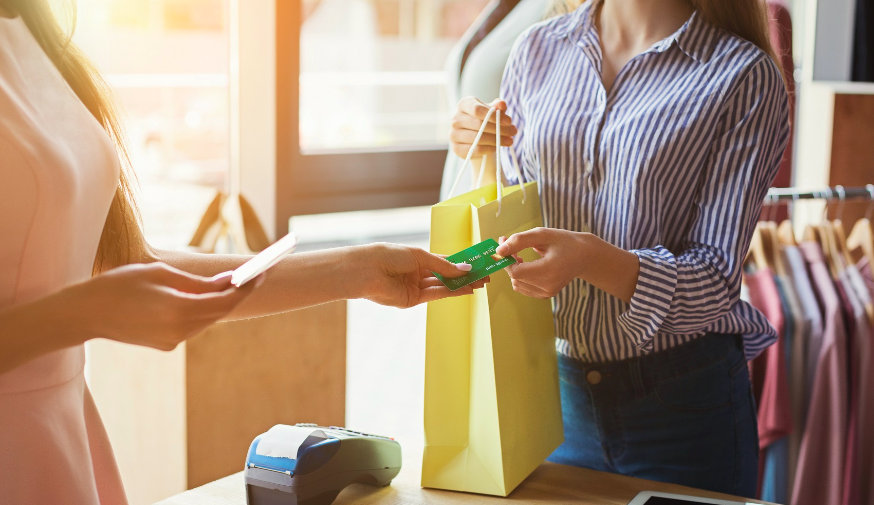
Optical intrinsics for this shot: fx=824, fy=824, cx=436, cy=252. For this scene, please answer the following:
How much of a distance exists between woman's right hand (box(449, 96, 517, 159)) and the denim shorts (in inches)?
14.5

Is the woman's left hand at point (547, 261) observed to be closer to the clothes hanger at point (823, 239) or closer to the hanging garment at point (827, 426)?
the hanging garment at point (827, 426)

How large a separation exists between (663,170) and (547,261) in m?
0.28

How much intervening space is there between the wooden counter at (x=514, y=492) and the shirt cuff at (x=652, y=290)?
21cm

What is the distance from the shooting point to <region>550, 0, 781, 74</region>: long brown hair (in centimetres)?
126

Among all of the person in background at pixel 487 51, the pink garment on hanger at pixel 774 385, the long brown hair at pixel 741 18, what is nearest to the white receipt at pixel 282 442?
the person in background at pixel 487 51

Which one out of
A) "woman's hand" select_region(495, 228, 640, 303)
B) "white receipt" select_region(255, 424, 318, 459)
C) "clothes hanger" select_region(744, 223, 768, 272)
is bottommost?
"white receipt" select_region(255, 424, 318, 459)

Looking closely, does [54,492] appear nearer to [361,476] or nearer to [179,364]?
[361,476]

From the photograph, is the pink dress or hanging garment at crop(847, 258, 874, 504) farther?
hanging garment at crop(847, 258, 874, 504)

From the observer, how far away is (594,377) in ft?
4.20

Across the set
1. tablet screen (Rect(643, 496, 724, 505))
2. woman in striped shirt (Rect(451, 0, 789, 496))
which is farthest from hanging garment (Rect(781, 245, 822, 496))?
tablet screen (Rect(643, 496, 724, 505))

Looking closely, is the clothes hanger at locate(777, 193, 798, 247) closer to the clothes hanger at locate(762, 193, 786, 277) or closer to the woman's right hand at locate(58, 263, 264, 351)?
the clothes hanger at locate(762, 193, 786, 277)

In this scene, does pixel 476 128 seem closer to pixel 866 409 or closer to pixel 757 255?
pixel 757 255

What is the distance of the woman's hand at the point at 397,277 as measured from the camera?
3.48 feet

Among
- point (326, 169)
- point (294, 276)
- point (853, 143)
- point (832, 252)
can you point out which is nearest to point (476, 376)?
point (294, 276)
